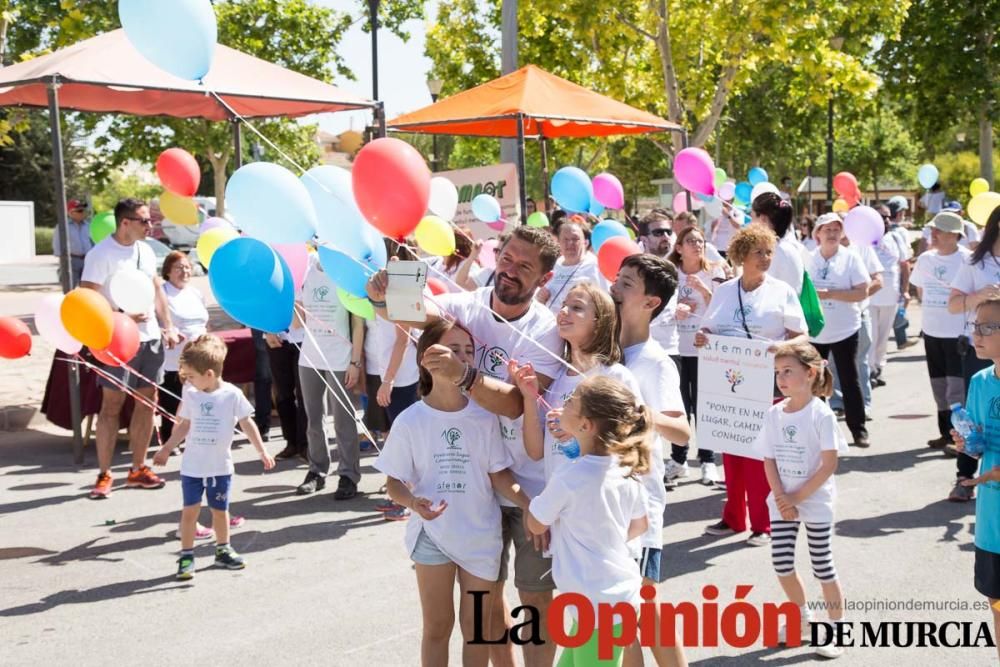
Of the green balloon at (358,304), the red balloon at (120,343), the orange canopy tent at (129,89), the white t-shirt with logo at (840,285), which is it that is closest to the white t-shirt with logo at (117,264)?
the red balloon at (120,343)

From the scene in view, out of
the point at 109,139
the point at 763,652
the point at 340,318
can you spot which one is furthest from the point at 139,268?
the point at 109,139

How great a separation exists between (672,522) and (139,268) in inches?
170

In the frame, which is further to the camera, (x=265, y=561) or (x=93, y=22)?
(x=93, y=22)

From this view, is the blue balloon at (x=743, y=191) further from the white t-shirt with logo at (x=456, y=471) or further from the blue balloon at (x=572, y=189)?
the white t-shirt with logo at (x=456, y=471)

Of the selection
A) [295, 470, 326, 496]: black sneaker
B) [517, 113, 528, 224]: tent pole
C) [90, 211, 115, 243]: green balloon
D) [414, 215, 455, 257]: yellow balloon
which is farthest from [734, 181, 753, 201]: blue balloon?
[414, 215, 455, 257]: yellow balloon

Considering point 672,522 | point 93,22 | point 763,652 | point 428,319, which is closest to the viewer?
point 428,319

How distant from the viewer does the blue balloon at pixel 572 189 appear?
936cm

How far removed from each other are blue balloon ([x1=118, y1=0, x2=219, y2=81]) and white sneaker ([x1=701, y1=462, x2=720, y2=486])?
4555 millimetres

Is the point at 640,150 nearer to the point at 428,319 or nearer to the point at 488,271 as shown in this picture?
the point at 488,271

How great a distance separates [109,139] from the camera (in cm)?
2358

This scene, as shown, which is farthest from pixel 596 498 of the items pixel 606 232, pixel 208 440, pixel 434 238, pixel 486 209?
pixel 486 209

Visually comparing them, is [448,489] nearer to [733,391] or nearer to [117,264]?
[733,391]

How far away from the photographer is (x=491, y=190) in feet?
35.3

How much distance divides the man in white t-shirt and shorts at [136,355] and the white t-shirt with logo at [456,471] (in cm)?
440
